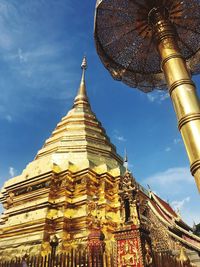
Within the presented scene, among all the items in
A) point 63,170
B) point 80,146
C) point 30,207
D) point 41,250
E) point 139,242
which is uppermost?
point 80,146

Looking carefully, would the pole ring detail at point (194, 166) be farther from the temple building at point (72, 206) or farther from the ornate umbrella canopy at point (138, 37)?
the temple building at point (72, 206)

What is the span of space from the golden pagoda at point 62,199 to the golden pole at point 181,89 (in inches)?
271

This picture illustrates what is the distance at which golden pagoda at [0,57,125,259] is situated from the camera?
8.96 meters

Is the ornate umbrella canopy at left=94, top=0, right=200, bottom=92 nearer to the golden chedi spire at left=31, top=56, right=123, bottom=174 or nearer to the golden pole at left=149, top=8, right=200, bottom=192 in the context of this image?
the golden pole at left=149, top=8, right=200, bottom=192

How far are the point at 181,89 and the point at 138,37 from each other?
6.46 feet

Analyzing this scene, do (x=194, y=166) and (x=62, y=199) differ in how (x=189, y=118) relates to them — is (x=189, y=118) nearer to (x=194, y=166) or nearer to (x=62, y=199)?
(x=194, y=166)

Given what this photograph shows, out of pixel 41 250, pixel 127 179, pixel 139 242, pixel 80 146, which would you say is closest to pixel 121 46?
pixel 127 179

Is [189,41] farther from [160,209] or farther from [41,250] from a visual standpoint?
[160,209]

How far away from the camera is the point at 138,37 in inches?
175

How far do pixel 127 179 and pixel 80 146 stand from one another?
686 cm

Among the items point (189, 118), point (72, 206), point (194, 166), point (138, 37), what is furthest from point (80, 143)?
point (194, 166)

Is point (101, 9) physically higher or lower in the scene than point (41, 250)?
higher

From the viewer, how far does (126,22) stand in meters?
4.26

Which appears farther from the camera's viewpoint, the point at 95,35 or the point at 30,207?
the point at 30,207
